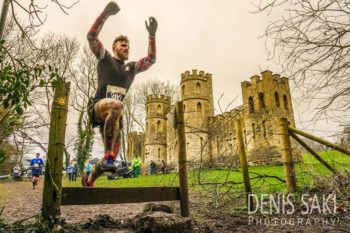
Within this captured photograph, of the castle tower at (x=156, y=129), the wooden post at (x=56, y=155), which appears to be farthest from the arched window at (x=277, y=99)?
the wooden post at (x=56, y=155)

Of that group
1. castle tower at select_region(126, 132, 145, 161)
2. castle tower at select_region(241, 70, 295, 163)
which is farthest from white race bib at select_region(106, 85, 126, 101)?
castle tower at select_region(126, 132, 145, 161)

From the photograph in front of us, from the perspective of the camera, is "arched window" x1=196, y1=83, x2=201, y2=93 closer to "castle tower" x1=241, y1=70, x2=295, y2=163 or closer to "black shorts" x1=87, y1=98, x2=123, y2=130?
"castle tower" x1=241, y1=70, x2=295, y2=163

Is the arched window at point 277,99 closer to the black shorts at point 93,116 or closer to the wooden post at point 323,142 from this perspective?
the wooden post at point 323,142

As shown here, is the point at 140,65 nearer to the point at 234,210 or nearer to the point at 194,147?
the point at 234,210

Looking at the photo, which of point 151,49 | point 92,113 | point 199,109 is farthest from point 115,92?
point 199,109

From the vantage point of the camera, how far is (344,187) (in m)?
4.53

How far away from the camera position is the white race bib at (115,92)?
3.17 meters

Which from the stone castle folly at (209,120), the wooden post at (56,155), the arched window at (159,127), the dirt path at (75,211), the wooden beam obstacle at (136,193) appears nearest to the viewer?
the wooden post at (56,155)

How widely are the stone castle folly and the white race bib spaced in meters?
11.7

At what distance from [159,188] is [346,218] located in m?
2.54

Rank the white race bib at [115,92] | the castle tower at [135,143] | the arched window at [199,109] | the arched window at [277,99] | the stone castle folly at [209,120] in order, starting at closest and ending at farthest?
1. the white race bib at [115,92]
2. the stone castle folly at [209,120]
3. the arched window at [277,99]
4. the arched window at [199,109]
5. the castle tower at [135,143]

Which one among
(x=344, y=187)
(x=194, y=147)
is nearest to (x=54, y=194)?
(x=344, y=187)

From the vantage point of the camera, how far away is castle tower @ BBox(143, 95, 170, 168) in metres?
33.9

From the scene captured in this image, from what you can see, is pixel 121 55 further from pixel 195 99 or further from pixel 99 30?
pixel 195 99
